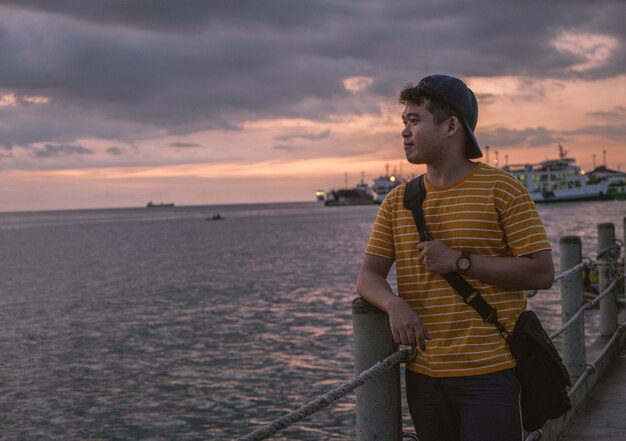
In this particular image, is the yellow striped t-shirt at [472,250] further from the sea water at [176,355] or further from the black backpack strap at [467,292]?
the sea water at [176,355]

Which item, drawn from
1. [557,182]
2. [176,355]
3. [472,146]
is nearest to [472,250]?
[472,146]

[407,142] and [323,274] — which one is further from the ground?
[407,142]

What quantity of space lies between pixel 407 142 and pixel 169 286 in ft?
120

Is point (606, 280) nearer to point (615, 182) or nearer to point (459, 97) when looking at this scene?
point (459, 97)

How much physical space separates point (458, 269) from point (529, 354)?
445 millimetres

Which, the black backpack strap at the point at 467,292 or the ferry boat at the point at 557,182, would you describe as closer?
the black backpack strap at the point at 467,292

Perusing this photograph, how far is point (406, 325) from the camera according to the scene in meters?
2.44

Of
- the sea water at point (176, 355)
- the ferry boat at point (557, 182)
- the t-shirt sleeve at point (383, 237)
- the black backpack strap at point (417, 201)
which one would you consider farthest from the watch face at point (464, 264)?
the ferry boat at point (557, 182)

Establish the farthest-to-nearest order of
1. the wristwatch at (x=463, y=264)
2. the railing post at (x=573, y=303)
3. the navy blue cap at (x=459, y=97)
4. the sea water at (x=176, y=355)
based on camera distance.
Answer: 1. the sea water at (x=176, y=355)
2. the railing post at (x=573, y=303)
3. the navy blue cap at (x=459, y=97)
4. the wristwatch at (x=463, y=264)

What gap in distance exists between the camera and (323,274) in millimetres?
41188

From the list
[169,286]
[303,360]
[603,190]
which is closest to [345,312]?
[303,360]

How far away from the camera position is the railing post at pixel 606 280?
665 centimetres

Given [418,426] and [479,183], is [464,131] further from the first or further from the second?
[418,426]

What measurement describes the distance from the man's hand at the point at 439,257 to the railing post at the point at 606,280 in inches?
176
